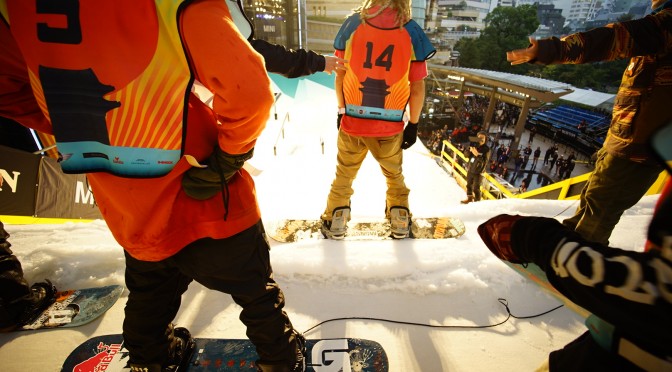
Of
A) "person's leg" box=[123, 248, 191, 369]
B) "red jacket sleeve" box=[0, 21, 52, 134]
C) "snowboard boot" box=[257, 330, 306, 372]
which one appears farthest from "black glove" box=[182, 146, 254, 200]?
"snowboard boot" box=[257, 330, 306, 372]

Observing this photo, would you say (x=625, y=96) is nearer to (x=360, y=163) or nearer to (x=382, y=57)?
(x=382, y=57)

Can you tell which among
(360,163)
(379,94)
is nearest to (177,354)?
(360,163)

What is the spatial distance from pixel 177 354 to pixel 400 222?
2074 millimetres

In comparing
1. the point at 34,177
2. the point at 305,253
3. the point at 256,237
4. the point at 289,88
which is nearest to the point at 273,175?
the point at 289,88

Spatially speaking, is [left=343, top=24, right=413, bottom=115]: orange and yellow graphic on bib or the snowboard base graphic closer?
the snowboard base graphic

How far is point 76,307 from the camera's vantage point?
2.01 m

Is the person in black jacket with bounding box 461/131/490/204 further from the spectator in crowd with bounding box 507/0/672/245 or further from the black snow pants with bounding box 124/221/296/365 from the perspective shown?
the black snow pants with bounding box 124/221/296/365

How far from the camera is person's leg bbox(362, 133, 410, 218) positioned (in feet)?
8.78

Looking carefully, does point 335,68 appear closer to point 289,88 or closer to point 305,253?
point 305,253

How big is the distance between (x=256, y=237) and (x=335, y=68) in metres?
1.26

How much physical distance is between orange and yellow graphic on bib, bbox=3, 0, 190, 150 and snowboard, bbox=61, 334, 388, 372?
1.40 meters

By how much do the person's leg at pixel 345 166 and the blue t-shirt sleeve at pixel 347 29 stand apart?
0.78 m

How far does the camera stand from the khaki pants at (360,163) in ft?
8.84

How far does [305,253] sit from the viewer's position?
7.98 feet
